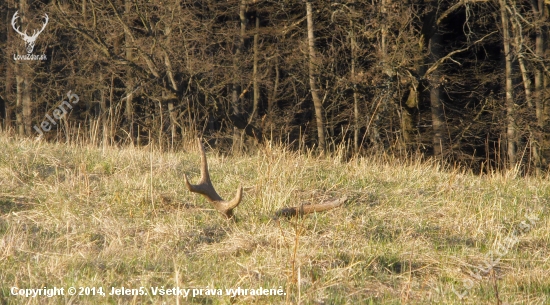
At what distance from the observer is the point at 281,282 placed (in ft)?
13.3

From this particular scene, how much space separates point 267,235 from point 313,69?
11.5 meters

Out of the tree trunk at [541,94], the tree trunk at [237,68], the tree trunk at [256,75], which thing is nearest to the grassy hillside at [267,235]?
the tree trunk at [541,94]

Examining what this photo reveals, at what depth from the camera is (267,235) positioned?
15.8 feet

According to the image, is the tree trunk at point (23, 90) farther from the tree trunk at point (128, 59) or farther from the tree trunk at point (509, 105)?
the tree trunk at point (509, 105)

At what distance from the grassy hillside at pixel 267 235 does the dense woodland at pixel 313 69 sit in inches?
204

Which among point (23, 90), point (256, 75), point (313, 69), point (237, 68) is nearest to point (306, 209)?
point (313, 69)

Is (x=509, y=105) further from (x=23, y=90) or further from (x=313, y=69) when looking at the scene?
(x=23, y=90)

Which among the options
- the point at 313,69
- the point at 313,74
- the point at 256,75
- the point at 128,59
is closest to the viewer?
the point at 313,69

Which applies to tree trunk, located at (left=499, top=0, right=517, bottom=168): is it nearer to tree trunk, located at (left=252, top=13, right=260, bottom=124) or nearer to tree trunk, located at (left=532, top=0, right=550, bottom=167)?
tree trunk, located at (left=532, top=0, right=550, bottom=167)

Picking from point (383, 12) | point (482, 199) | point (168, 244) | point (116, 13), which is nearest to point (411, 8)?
point (383, 12)

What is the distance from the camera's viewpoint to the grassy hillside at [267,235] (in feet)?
13.2

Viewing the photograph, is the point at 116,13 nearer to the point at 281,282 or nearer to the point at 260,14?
the point at 260,14

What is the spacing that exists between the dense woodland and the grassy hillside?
519 centimetres

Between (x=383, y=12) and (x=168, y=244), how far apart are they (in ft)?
33.4
